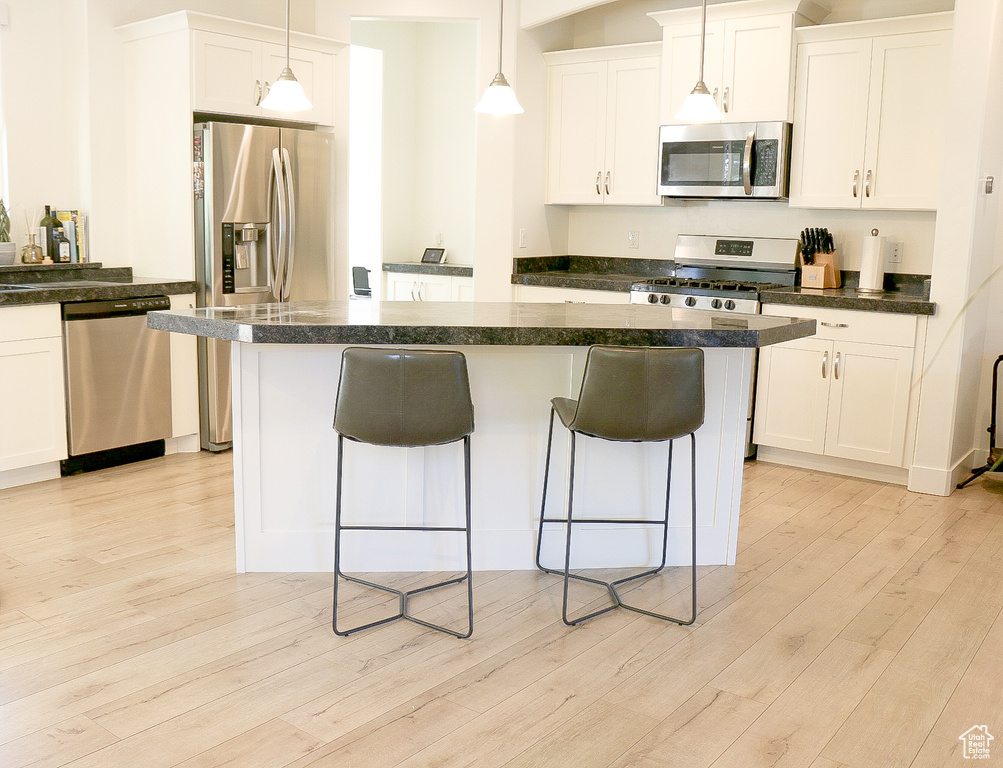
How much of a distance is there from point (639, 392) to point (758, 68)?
2934 millimetres

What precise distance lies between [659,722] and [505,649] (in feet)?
1.89

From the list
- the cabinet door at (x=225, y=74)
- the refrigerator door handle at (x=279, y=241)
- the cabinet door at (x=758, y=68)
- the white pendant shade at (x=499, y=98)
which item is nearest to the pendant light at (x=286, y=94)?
the white pendant shade at (x=499, y=98)

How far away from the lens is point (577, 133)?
5.87m

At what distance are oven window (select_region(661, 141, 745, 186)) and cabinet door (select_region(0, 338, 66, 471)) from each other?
3.43 meters

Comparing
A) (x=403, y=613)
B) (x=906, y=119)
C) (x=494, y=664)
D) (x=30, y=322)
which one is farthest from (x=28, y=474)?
(x=906, y=119)

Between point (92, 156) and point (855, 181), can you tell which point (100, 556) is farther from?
point (855, 181)

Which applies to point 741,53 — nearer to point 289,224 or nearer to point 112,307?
point 289,224

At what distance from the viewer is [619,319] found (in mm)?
3338

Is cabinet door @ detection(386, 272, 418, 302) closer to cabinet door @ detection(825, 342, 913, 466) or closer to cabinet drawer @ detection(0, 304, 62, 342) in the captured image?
cabinet drawer @ detection(0, 304, 62, 342)

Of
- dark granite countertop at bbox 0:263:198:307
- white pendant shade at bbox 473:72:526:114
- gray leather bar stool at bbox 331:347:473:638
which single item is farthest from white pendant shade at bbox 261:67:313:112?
dark granite countertop at bbox 0:263:198:307

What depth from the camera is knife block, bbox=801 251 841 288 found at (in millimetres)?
5148

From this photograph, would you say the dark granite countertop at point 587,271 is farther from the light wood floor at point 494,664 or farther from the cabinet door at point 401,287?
the light wood floor at point 494,664

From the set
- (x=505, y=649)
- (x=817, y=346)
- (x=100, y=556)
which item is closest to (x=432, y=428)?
(x=505, y=649)

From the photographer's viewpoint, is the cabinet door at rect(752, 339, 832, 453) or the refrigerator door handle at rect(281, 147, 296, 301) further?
the refrigerator door handle at rect(281, 147, 296, 301)
